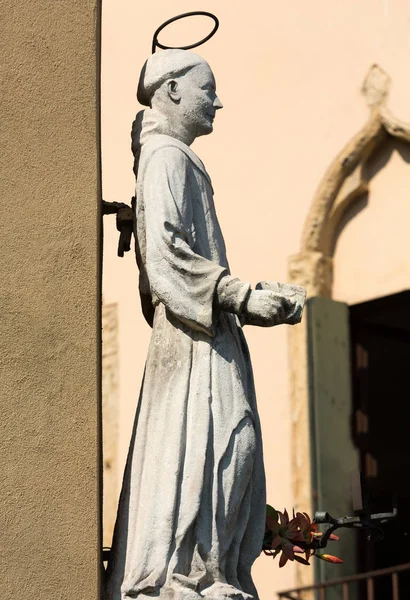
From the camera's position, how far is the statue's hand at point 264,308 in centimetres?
546

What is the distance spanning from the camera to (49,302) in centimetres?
540

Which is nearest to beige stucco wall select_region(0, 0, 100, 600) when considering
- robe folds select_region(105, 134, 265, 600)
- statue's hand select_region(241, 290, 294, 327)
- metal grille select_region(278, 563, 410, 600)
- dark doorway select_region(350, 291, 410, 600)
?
robe folds select_region(105, 134, 265, 600)

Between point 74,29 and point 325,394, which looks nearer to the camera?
point 74,29

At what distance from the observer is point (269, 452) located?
9.94 meters

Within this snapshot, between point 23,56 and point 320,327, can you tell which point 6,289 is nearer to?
point 23,56

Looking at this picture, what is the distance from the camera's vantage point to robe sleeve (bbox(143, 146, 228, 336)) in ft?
18.0

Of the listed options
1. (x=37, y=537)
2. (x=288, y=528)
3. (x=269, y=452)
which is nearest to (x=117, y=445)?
(x=269, y=452)

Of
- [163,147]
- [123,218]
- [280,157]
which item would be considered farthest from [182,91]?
[280,157]

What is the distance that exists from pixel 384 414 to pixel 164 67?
5.28m

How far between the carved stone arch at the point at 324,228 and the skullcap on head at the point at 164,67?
401 cm

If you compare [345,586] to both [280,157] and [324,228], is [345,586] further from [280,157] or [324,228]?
[280,157]

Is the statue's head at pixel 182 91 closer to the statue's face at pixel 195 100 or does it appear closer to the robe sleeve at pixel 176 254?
the statue's face at pixel 195 100

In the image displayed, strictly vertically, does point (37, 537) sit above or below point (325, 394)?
below

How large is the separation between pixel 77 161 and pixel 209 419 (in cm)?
75
